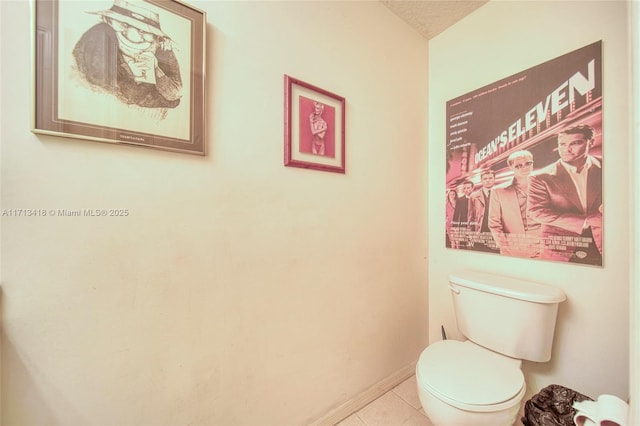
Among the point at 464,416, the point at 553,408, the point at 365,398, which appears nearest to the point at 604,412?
the point at 553,408

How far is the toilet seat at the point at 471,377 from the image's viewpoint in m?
0.85

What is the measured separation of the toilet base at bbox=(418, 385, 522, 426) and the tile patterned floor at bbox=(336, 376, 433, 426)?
41 centimetres

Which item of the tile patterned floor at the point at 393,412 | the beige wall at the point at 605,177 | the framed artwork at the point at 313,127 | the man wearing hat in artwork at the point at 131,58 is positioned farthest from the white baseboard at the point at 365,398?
the man wearing hat in artwork at the point at 131,58

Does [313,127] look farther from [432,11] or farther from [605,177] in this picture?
[605,177]

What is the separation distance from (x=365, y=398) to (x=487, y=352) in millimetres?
678

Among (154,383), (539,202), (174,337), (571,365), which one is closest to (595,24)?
(539,202)

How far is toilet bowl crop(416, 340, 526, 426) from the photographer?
32.7 inches

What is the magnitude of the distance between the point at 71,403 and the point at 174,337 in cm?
29

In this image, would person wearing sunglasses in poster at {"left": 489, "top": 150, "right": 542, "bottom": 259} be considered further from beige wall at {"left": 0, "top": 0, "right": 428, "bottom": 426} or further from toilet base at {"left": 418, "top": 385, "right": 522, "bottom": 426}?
toilet base at {"left": 418, "top": 385, "right": 522, "bottom": 426}

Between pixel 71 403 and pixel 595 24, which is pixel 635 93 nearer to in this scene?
pixel 595 24

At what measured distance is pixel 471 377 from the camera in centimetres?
95

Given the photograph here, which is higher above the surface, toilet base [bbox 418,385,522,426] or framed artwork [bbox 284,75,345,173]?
framed artwork [bbox 284,75,345,173]

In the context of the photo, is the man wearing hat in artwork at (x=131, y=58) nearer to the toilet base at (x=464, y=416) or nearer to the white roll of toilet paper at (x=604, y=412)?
the toilet base at (x=464, y=416)

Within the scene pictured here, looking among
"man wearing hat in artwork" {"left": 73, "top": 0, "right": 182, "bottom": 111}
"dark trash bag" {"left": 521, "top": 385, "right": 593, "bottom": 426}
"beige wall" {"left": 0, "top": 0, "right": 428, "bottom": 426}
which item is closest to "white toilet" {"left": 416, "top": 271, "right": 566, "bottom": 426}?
"dark trash bag" {"left": 521, "top": 385, "right": 593, "bottom": 426}
